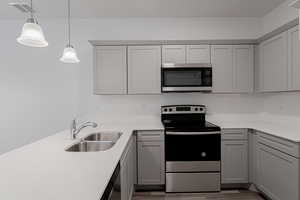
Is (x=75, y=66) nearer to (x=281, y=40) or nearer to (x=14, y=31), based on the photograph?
(x=14, y=31)

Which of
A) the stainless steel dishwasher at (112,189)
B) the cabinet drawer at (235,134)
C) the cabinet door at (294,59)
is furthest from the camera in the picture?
the cabinet drawer at (235,134)

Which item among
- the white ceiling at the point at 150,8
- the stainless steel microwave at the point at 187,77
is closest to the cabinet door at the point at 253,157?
the stainless steel microwave at the point at 187,77

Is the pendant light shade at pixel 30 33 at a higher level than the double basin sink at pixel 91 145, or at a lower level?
higher

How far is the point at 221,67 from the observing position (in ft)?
10.4

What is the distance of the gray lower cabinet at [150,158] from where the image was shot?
2.84 m

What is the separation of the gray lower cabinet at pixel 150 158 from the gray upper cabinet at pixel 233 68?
3.94ft

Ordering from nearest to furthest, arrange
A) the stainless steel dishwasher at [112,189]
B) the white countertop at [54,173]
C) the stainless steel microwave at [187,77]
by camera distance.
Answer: the white countertop at [54,173] → the stainless steel dishwasher at [112,189] → the stainless steel microwave at [187,77]

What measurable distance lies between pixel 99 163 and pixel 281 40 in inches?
106

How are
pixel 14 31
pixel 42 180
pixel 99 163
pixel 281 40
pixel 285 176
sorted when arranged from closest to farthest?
1. pixel 42 180
2. pixel 99 163
3. pixel 285 176
4. pixel 281 40
5. pixel 14 31

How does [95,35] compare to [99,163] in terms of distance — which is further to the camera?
[95,35]

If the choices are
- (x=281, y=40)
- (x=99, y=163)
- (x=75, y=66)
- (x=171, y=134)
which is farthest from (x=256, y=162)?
(x=75, y=66)

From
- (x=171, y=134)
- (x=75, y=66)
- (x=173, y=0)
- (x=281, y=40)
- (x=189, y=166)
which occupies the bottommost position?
(x=189, y=166)

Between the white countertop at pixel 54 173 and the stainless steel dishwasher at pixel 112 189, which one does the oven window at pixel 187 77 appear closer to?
the white countertop at pixel 54 173

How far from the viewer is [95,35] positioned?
340 centimetres
